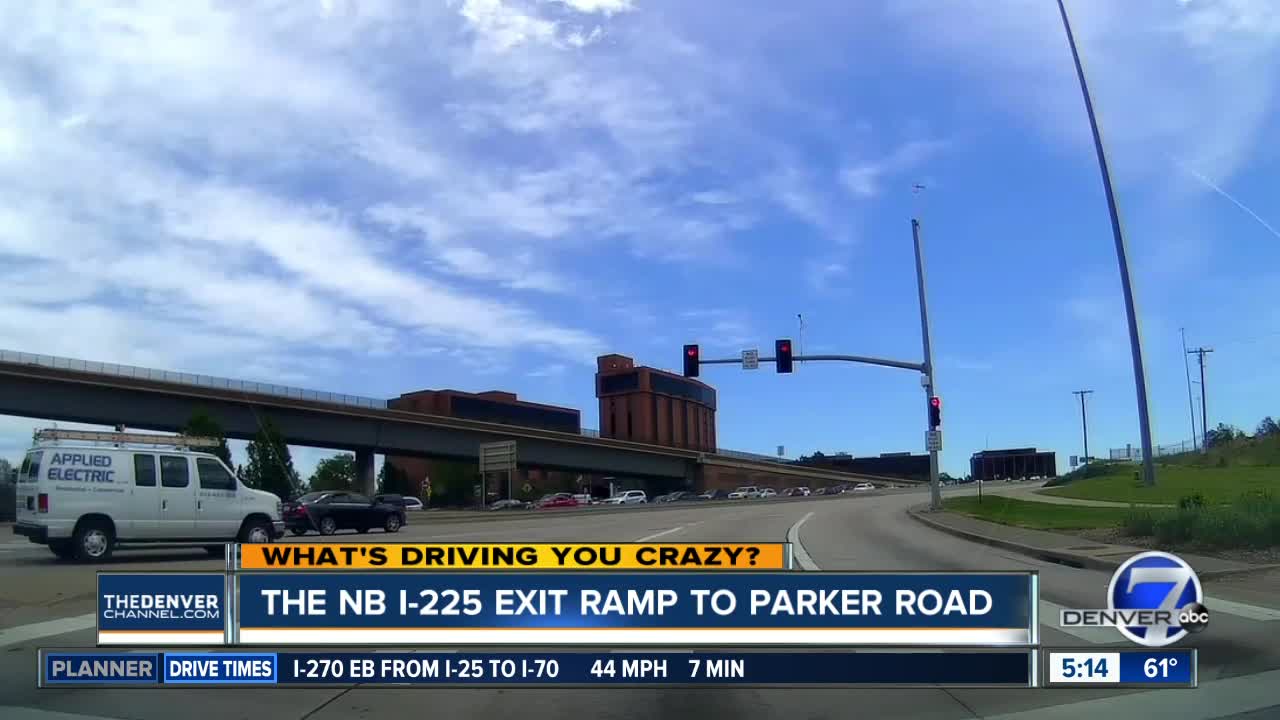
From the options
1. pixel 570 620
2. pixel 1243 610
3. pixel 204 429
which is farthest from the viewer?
pixel 204 429

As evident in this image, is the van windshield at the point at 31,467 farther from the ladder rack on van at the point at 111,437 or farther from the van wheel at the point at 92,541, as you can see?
the van wheel at the point at 92,541

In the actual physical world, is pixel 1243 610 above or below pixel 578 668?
below

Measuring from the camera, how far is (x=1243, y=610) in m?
10.6

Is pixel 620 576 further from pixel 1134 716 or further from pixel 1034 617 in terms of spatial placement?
pixel 1134 716

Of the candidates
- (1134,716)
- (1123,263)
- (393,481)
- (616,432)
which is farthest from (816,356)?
(393,481)

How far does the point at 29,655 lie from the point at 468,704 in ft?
15.1

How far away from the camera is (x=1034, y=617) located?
6008 millimetres

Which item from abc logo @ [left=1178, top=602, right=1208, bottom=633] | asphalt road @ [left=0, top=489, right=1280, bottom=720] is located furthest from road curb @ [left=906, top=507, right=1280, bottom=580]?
abc logo @ [left=1178, top=602, right=1208, bottom=633]

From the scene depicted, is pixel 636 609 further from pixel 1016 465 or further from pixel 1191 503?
pixel 1016 465

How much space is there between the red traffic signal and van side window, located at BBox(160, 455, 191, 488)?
17.0 meters

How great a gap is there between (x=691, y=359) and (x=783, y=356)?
3069 millimetres

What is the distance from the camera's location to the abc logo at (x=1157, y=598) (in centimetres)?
617

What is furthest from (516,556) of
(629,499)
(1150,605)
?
(629,499)

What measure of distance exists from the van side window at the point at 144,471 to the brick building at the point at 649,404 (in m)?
66.1
